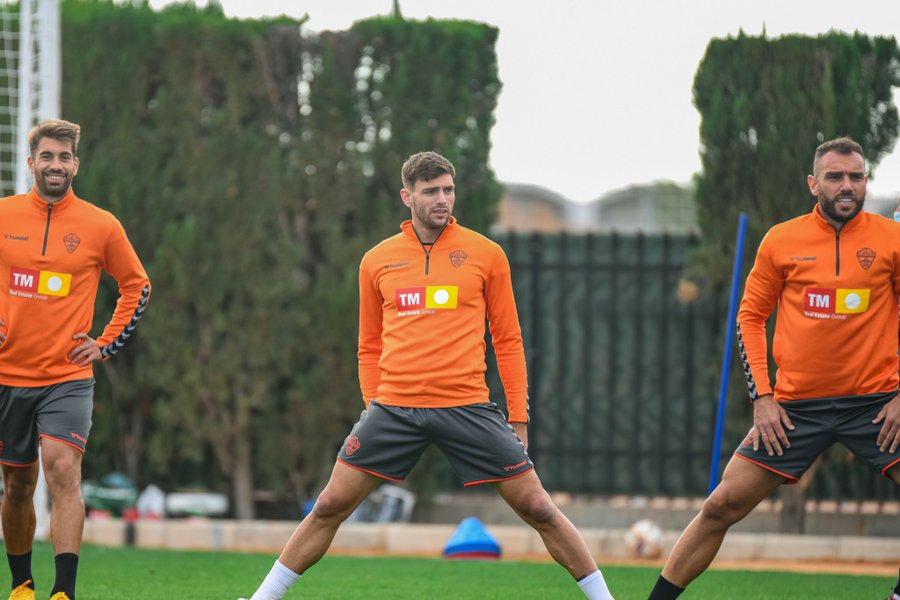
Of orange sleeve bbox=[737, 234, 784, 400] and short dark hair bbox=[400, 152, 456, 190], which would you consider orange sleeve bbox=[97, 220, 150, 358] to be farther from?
orange sleeve bbox=[737, 234, 784, 400]

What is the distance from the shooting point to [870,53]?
11609 millimetres

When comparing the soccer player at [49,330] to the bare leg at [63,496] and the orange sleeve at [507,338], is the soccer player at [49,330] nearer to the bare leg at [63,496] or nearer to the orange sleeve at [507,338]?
the bare leg at [63,496]

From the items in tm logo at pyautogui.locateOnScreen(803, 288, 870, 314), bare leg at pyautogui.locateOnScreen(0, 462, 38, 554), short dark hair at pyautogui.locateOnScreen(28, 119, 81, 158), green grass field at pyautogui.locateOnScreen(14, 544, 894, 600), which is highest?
short dark hair at pyautogui.locateOnScreen(28, 119, 81, 158)

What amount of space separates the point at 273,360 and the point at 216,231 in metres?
1.28

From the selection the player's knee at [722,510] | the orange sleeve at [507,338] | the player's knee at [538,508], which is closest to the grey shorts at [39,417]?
the orange sleeve at [507,338]

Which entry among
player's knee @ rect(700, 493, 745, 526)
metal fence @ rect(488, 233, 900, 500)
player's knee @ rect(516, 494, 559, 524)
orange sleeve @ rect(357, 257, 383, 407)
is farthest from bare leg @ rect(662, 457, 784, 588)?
metal fence @ rect(488, 233, 900, 500)

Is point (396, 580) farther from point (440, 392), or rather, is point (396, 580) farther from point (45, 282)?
point (45, 282)

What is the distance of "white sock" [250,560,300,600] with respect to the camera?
6.05m

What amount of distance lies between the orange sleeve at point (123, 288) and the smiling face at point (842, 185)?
10.8ft

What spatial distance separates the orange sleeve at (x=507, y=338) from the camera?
6.06 m

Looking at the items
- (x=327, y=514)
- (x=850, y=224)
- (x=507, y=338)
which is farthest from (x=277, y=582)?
(x=850, y=224)

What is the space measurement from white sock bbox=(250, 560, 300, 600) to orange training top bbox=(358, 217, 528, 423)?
0.87 meters

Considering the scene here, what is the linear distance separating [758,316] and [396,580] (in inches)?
139

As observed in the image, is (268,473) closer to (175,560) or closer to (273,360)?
(273,360)
